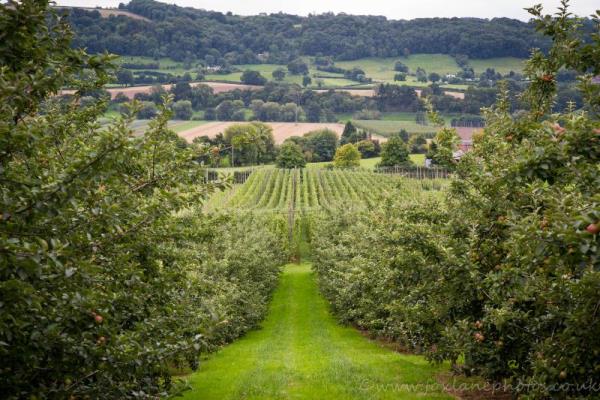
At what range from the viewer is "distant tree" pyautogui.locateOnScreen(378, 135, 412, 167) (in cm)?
8519

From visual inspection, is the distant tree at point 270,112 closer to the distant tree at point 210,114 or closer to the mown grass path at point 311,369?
the distant tree at point 210,114

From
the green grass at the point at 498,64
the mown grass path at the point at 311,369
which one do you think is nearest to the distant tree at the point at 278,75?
the green grass at the point at 498,64

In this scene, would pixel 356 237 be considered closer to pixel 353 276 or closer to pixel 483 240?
pixel 353 276

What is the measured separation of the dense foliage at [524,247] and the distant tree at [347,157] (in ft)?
265

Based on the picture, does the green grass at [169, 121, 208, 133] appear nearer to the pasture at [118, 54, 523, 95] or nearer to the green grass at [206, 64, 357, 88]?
the pasture at [118, 54, 523, 95]

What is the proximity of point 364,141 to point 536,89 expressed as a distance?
312 feet

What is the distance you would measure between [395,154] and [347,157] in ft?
36.2

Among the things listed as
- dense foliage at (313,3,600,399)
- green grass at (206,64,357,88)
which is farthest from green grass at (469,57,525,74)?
dense foliage at (313,3,600,399)

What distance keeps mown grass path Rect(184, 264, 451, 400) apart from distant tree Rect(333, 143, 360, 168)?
6729 centimetres

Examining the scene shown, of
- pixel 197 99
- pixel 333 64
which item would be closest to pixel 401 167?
pixel 197 99

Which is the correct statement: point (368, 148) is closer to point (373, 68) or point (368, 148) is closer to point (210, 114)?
point (210, 114)

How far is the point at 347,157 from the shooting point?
95.2 meters

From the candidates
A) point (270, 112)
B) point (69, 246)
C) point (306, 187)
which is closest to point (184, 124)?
point (306, 187)

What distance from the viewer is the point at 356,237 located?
29047mm
